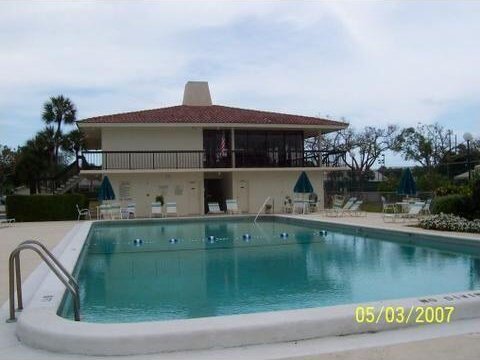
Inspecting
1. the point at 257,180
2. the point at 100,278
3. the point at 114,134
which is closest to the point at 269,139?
the point at 257,180

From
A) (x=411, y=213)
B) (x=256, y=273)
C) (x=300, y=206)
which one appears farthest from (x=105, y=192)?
(x=256, y=273)

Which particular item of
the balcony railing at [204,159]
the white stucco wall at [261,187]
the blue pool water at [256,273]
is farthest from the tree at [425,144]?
the blue pool water at [256,273]

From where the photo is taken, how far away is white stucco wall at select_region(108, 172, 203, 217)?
1065 inches

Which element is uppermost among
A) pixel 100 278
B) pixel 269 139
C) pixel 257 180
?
pixel 269 139

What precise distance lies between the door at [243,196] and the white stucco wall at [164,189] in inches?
80.6

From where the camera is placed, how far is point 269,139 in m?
29.5

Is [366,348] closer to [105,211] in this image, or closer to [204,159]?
[105,211]

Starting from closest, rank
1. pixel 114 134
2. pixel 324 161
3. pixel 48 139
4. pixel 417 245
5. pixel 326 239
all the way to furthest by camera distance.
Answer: pixel 417 245
pixel 326 239
pixel 114 134
pixel 324 161
pixel 48 139

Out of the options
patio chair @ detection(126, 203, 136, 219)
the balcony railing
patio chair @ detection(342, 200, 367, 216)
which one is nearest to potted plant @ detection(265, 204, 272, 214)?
the balcony railing

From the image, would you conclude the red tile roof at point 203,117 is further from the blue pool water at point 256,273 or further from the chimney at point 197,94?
the blue pool water at point 256,273

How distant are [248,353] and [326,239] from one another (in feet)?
37.4

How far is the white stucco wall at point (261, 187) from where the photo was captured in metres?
→ 28.3

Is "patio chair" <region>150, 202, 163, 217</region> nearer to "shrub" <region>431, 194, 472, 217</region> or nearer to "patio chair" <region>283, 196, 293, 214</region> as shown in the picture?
"patio chair" <region>283, 196, 293, 214</region>

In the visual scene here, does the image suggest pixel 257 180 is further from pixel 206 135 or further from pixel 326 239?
pixel 326 239
